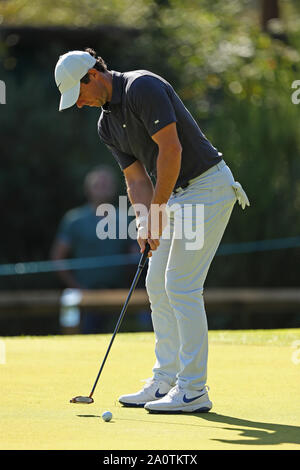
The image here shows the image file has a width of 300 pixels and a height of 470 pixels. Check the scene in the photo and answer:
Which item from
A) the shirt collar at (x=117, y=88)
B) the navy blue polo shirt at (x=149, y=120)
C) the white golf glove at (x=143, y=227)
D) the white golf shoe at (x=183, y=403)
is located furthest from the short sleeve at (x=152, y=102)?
the white golf shoe at (x=183, y=403)

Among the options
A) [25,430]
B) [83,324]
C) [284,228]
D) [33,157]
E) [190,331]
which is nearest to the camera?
[25,430]

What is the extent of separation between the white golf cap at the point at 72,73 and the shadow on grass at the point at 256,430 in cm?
145

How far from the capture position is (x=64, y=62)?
189 inches

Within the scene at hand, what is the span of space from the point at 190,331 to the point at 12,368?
162cm

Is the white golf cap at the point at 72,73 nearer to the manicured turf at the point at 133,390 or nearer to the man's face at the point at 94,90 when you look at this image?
the man's face at the point at 94,90

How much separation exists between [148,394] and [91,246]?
560 centimetres

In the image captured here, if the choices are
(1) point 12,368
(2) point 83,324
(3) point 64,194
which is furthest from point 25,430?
(3) point 64,194

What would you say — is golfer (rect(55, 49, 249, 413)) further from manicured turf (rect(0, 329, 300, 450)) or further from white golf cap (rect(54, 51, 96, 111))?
manicured turf (rect(0, 329, 300, 450))

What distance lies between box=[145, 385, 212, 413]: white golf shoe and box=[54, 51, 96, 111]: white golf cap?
1.42 m

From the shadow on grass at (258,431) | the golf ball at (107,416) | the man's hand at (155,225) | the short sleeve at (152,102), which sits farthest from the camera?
the man's hand at (155,225)

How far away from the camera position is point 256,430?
4.24 metres

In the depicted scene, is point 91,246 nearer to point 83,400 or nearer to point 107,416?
point 83,400

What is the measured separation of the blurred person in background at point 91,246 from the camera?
989 centimetres

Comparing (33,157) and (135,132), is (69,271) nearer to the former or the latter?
(33,157)
